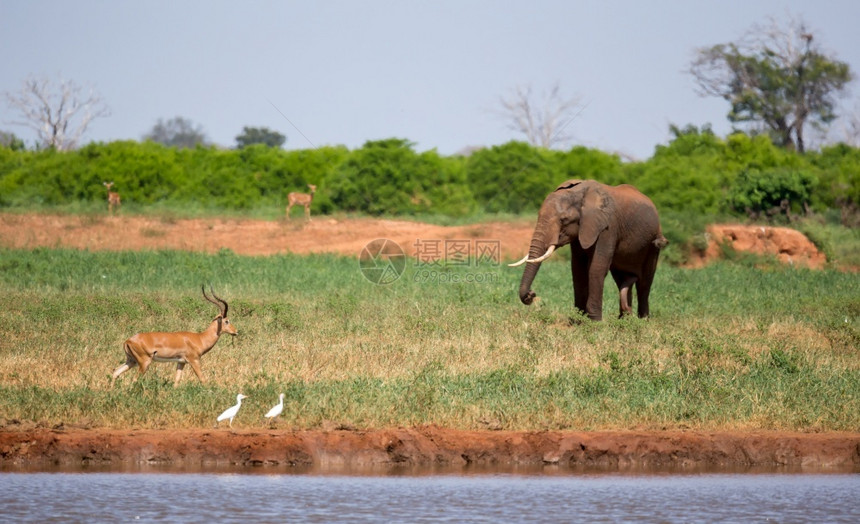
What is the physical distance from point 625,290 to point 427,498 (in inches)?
374

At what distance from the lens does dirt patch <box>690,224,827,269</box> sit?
103 feet

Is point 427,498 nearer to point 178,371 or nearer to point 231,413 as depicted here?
point 231,413

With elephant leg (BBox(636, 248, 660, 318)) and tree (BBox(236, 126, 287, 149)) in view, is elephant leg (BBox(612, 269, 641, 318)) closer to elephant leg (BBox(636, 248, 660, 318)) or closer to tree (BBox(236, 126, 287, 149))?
elephant leg (BBox(636, 248, 660, 318))

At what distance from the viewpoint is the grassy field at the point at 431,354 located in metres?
11.4

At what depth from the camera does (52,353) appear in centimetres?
1408

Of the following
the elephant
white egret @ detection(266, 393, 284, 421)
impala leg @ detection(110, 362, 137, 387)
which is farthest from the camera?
the elephant

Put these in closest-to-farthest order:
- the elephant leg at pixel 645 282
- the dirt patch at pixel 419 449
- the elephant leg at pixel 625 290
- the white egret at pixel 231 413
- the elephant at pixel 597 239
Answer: the dirt patch at pixel 419 449, the white egret at pixel 231 413, the elephant at pixel 597 239, the elephant leg at pixel 625 290, the elephant leg at pixel 645 282

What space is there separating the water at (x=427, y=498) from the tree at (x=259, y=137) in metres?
83.8

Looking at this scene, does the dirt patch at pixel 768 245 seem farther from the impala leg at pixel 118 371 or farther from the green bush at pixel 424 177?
the impala leg at pixel 118 371

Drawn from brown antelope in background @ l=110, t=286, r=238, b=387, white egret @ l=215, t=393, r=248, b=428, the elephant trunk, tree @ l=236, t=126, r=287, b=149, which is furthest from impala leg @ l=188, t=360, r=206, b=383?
tree @ l=236, t=126, r=287, b=149

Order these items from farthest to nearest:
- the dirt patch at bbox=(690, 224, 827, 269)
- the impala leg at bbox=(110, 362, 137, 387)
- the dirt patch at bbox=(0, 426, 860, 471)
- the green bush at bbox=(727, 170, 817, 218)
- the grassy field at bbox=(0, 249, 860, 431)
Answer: the green bush at bbox=(727, 170, 817, 218)
the dirt patch at bbox=(690, 224, 827, 269)
the impala leg at bbox=(110, 362, 137, 387)
the grassy field at bbox=(0, 249, 860, 431)
the dirt patch at bbox=(0, 426, 860, 471)

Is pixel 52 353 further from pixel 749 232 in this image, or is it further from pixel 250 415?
pixel 749 232

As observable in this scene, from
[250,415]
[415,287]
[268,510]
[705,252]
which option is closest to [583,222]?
[415,287]

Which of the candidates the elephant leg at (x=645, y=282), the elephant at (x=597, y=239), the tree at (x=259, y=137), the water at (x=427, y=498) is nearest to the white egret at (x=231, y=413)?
the water at (x=427, y=498)
